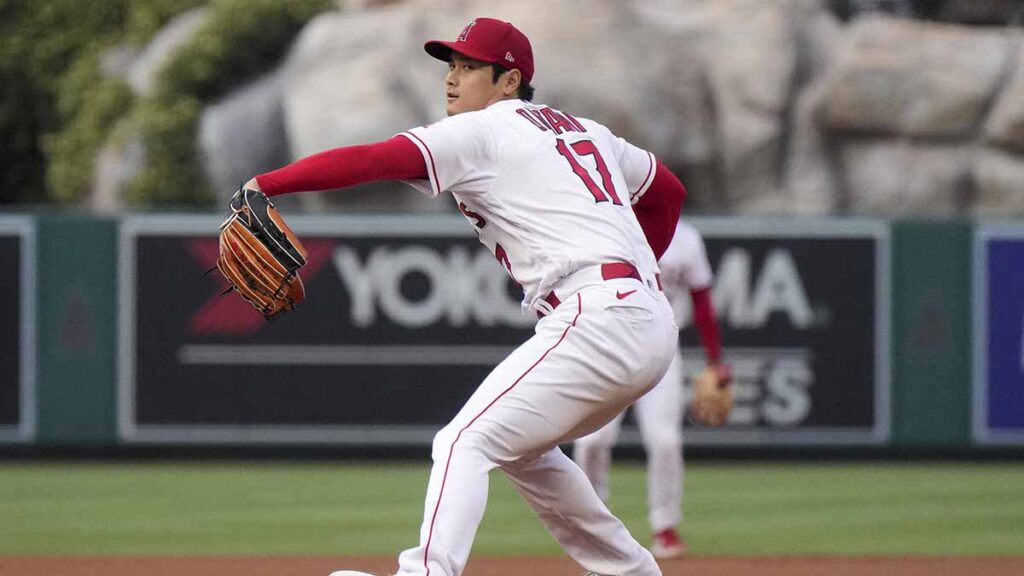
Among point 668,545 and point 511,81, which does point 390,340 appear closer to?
point 668,545

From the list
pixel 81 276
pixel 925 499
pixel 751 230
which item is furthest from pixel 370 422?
pixel 925 499

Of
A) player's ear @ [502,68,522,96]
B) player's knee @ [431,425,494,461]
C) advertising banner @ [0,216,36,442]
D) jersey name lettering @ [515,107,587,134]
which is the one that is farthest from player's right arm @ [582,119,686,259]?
advertising banner @ [0,216,36,442]

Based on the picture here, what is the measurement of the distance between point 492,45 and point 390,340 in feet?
23.4

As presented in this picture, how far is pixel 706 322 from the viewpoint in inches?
301

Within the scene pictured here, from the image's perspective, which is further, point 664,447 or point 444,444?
point 664,447

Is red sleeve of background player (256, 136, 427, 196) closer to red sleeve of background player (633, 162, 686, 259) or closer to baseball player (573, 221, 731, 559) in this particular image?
red sleeve of background player (633, 162, 686, 259)

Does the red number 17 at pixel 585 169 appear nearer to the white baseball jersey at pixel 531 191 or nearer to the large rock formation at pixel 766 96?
the white baseball jersey at pixel 531 191

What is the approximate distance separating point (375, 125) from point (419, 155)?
10856 millimetres

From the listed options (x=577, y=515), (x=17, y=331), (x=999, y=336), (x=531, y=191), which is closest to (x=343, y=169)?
(x=531, y=191)

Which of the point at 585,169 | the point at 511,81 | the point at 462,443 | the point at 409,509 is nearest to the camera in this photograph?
the point at 462,443

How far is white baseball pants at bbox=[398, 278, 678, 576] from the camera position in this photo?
4.23m

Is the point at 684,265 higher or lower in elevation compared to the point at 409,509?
higher

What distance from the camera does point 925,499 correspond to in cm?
973

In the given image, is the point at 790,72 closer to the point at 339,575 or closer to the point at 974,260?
the point at 974,260
